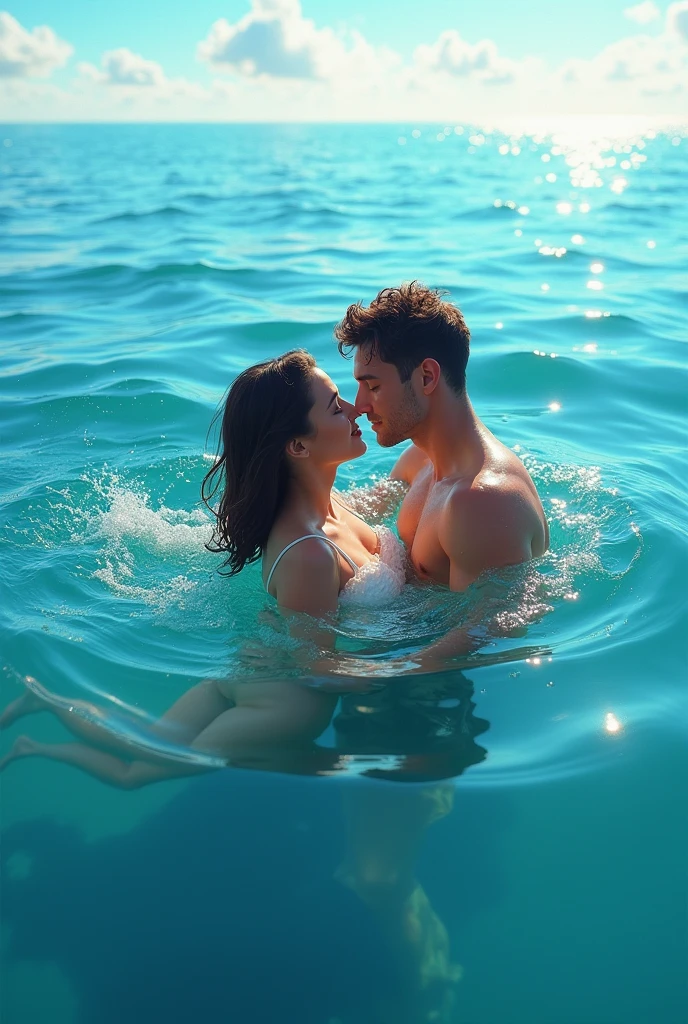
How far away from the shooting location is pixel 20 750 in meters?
3.62

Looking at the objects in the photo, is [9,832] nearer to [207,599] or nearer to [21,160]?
[207,599]

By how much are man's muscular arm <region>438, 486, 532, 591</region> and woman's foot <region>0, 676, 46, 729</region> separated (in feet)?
6.19

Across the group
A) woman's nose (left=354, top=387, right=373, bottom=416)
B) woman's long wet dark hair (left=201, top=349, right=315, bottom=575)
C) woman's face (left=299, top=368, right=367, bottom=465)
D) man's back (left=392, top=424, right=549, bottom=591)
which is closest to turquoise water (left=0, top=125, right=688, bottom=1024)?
man's back (left=392, top=424, right=549, bottom=591)

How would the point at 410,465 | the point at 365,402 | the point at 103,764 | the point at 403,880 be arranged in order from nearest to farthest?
the point at 403,880
the point at 103,764
the point at 365,402
the point at 410,465

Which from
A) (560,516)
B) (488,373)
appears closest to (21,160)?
(488,373)

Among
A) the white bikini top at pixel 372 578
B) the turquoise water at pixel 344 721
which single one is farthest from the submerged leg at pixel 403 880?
the white bikini top at pixel 372 578

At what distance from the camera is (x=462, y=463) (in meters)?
4.34

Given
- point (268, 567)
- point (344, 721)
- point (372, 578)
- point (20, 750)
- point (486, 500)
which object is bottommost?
point (20, 750)

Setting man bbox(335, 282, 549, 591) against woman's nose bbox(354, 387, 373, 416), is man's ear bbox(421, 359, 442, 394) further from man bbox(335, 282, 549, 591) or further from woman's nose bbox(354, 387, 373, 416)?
woman's nose bbox(354, 387, 373, 416)

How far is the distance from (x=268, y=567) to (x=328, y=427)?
0.67 meters

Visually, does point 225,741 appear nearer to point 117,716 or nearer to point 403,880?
point 117,716

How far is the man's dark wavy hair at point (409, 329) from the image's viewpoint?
4.31 metres

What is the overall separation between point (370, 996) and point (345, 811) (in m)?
0.66

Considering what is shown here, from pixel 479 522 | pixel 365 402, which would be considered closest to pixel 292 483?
pixel 365 402
